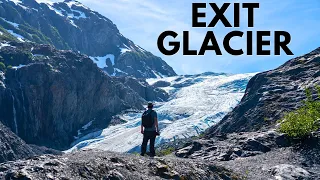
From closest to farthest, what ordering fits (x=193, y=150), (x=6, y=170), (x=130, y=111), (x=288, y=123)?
(x=6, y=170)
(x=288, y=123)
(x=193, y=150)
(x=130, y=111)

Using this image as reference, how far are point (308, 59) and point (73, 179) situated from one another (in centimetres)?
3526

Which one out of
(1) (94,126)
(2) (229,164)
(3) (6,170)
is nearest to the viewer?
(3) (6,170)

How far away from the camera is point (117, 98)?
189 m

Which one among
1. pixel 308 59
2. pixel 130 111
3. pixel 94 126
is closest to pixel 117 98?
pixel 130 111

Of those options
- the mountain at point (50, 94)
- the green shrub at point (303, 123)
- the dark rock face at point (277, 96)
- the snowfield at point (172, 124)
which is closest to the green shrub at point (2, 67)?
the mountain at point (50, 94)

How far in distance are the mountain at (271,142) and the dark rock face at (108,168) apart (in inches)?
109

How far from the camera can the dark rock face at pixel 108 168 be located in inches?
531

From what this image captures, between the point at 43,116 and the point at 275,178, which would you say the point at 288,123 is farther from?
the point at 43,116

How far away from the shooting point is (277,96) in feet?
129

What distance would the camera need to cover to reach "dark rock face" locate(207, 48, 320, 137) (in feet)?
116

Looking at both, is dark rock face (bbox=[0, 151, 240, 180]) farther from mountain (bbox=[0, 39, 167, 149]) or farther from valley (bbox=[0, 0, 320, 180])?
mountain (bbox=[0, 39, 167, 149])

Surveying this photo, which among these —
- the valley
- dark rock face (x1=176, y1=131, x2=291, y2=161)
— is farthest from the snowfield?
dark rock face (x1=176, y1=131, x2=291, y2=161)

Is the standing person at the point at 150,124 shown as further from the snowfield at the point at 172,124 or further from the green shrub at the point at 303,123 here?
the snowfield at the point at 172,124

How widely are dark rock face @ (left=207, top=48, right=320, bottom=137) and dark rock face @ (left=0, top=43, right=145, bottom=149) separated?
105366 millimetres
